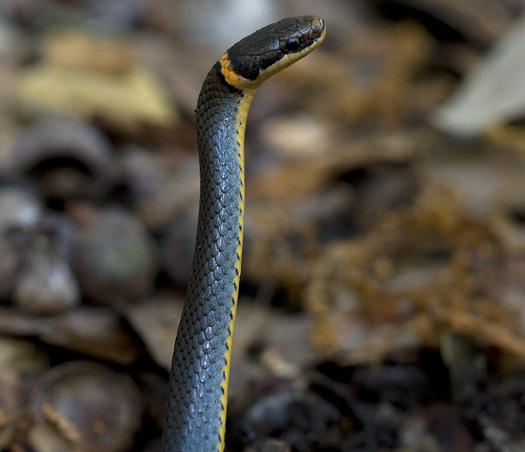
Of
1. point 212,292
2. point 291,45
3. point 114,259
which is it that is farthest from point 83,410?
point 291,45

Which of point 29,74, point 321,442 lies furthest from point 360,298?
point 29,74

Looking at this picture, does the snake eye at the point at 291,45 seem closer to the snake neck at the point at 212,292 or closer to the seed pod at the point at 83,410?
the snake neck at the point at 212,292

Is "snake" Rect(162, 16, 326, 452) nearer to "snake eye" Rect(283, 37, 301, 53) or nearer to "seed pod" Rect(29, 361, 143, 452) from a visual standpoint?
"snake eye" Rect(283, 37, 301, 53)

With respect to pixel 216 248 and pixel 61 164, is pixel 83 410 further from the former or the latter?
pixel 61 164

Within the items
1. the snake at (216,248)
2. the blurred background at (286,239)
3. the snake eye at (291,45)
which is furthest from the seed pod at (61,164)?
the snake eye at (291,45)

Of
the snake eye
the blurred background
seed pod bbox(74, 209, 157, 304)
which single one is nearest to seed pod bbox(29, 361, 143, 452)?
the blurred background

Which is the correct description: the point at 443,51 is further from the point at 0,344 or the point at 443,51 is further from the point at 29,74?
the point at 0,344
